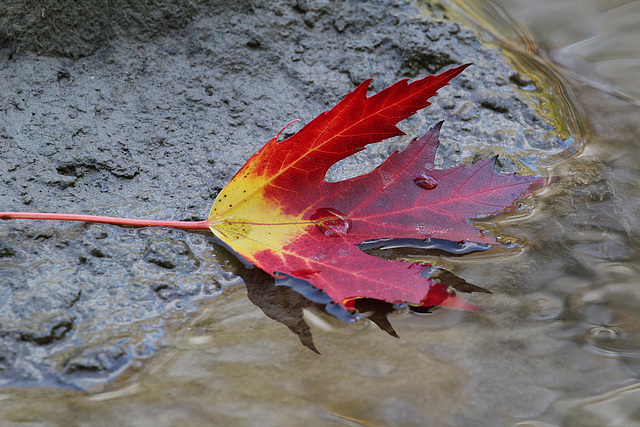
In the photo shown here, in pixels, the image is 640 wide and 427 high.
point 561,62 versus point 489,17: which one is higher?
point 489,17

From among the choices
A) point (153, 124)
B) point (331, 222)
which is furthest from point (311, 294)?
point (153, 124)

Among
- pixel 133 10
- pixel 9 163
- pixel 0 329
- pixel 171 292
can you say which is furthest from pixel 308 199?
pixel 133 10

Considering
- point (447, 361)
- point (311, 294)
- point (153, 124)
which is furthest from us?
point (153, 124)

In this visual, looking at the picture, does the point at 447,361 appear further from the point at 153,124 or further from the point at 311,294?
the point at 153,124

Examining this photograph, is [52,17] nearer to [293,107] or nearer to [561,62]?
[293,107]

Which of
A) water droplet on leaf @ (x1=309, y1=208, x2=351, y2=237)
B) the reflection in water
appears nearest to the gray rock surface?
the reflection in water

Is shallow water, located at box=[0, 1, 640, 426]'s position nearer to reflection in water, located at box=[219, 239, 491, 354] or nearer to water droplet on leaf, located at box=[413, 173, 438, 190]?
reflection in water, located at box=[219, 239, 491, 354]
